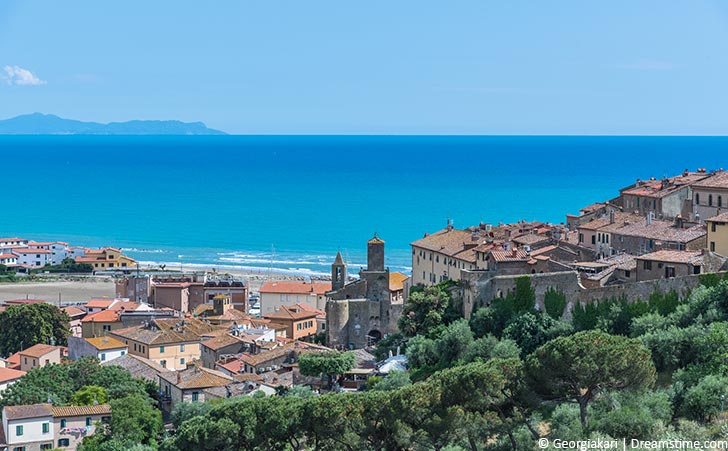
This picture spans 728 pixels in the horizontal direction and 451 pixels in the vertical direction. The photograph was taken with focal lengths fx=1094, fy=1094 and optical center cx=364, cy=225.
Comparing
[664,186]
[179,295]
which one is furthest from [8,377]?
[664,186]

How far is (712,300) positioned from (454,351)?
9904 mm

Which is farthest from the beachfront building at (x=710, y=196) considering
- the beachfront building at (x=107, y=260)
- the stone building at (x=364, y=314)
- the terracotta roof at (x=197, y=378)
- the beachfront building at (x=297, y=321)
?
the beachfront building at (x=107, y=260)

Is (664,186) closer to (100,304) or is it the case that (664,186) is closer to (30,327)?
(100,304)

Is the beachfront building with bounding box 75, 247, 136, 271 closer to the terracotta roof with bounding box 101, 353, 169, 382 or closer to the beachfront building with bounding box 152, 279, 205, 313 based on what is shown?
the beachfront building with bounding box 152, 279, 205, 313

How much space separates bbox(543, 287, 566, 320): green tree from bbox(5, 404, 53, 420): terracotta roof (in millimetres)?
19332

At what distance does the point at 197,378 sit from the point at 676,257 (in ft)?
65.3

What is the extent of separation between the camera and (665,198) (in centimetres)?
5453

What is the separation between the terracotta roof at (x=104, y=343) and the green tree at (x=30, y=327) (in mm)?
3752

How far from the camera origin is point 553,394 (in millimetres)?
30078

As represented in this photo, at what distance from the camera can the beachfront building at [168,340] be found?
5494cm

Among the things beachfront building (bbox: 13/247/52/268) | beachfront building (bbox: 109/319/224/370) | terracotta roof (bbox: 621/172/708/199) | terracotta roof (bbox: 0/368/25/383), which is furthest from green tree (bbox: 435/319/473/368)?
beachfront building (bbox: 13/247/52/268)

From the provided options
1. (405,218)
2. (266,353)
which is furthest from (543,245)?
(405,218)

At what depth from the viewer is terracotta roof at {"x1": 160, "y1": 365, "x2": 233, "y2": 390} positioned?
45.0 m

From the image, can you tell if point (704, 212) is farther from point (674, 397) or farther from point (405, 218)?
point (405, 218)
